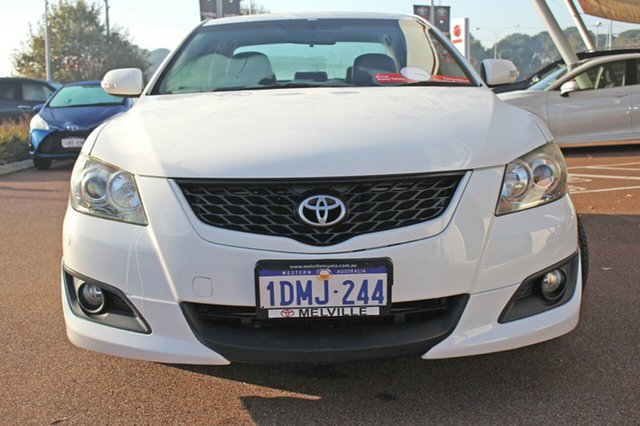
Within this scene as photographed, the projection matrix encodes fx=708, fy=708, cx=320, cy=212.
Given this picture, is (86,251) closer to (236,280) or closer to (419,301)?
(236,280)

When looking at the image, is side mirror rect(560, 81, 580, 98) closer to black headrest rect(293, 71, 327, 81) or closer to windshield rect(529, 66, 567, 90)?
windshield rect(529, 66, 567, 90)

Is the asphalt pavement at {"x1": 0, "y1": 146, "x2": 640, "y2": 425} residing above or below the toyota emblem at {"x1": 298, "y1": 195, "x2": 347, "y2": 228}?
below

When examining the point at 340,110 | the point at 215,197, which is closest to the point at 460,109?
the point at 340,110

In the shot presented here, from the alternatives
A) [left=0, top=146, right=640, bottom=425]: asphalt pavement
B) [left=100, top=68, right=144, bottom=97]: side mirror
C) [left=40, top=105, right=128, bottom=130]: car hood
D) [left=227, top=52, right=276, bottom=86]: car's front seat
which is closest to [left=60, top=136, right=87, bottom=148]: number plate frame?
[left=40, top=105, right=128, bottom=130]: car hood

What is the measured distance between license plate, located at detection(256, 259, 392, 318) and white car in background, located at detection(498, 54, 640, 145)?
9.12m

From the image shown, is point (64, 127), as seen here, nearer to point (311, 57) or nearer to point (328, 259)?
point (311, 57)

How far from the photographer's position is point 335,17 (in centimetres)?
409

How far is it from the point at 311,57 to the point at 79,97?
8707mm

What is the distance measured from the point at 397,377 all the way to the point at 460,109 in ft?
3.53

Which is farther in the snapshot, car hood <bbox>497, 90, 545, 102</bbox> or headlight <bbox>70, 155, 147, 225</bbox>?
car hood <bbox>497, 90, 545, 102</bbox>

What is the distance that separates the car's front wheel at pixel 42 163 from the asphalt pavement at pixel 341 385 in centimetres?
767

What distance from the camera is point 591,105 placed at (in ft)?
35.3

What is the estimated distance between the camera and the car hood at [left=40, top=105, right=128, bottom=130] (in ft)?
34.3

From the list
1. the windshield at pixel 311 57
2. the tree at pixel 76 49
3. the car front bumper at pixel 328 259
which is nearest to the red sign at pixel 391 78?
the windshield at pixel 311 57
